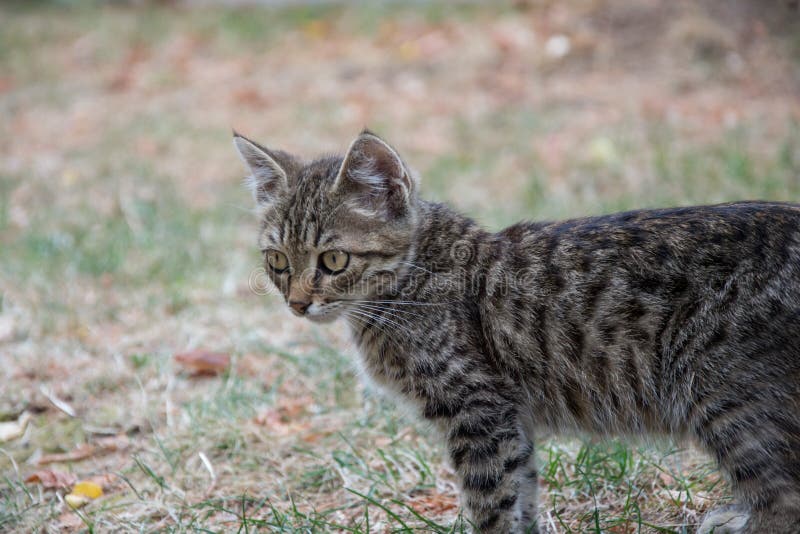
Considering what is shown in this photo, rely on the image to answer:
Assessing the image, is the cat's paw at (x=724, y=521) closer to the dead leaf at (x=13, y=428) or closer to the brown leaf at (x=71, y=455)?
the brown leaf at (x=71, y=455)

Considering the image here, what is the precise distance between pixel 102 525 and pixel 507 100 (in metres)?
6.53

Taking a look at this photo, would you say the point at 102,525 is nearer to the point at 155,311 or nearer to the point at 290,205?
the point at 290,205

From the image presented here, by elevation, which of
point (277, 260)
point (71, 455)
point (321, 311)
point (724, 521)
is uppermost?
point (277, 260)

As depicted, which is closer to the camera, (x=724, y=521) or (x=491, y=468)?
(x=491, y=468)

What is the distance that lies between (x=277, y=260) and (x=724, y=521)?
200 cm

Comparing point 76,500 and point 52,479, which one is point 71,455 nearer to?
point 52,479

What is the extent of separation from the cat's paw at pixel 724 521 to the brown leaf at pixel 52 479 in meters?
2.66

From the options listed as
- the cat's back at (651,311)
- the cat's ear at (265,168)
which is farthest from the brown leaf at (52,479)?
the cat's back at (651,311)

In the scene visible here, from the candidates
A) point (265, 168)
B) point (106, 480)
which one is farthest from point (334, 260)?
point (106, 480)

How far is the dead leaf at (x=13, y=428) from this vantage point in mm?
4000

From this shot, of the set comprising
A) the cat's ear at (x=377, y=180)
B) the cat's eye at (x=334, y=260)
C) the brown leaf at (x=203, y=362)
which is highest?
the cat's ear at (x=377, y=180)

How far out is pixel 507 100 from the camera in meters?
8.68

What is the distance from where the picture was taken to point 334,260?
3.23m

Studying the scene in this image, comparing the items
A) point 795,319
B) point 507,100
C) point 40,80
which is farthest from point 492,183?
point 40,80
